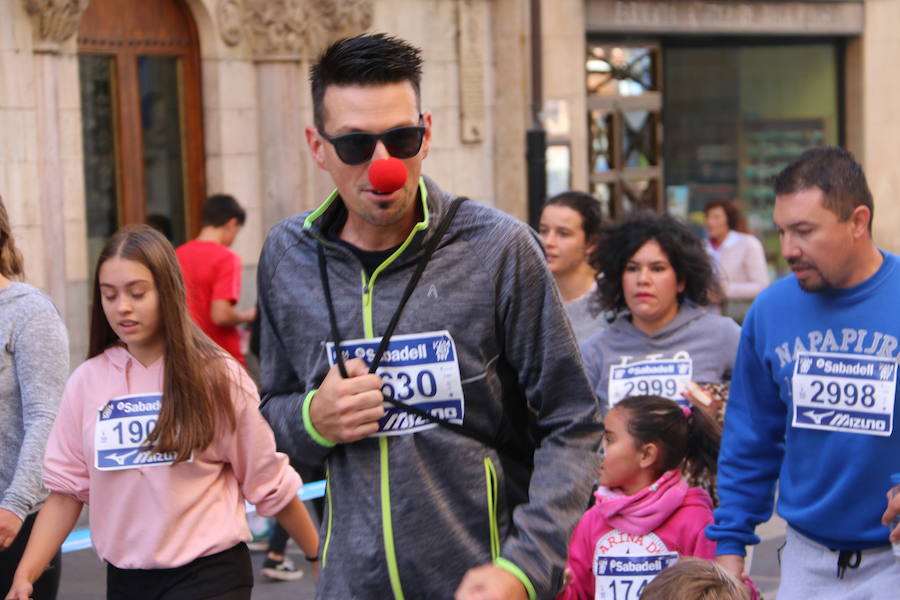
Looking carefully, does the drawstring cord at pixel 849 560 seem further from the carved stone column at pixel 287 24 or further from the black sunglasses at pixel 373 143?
the carved stone column at pixel 287 24

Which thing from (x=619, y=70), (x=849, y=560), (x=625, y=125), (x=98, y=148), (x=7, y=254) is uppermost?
(x=619, y=70)

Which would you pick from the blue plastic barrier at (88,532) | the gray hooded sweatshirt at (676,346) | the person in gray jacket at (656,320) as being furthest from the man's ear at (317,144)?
the blue plastic barrier at (88,532)

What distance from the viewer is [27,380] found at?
5.05m

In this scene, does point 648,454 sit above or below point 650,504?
above

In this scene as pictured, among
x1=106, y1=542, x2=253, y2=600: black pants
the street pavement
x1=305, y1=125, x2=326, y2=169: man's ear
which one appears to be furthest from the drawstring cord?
the street pavement

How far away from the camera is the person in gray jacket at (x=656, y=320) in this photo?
20.1 feet

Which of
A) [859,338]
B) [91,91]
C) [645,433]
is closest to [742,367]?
[859,338]

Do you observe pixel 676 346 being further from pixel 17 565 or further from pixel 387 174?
pixel 387 174

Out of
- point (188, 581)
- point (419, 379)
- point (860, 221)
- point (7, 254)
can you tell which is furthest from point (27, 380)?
point (860, 221)

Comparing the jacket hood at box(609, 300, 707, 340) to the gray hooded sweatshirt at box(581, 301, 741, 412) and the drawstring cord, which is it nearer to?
the gray hooded sweatshirt at box(581, 301, 741, 412)

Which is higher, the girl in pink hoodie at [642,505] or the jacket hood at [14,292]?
the jacket hood at [14,292]

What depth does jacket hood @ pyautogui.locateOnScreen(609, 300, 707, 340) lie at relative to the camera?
6309 millimetres

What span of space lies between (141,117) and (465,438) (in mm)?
9569

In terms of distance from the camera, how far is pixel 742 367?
4.75m
